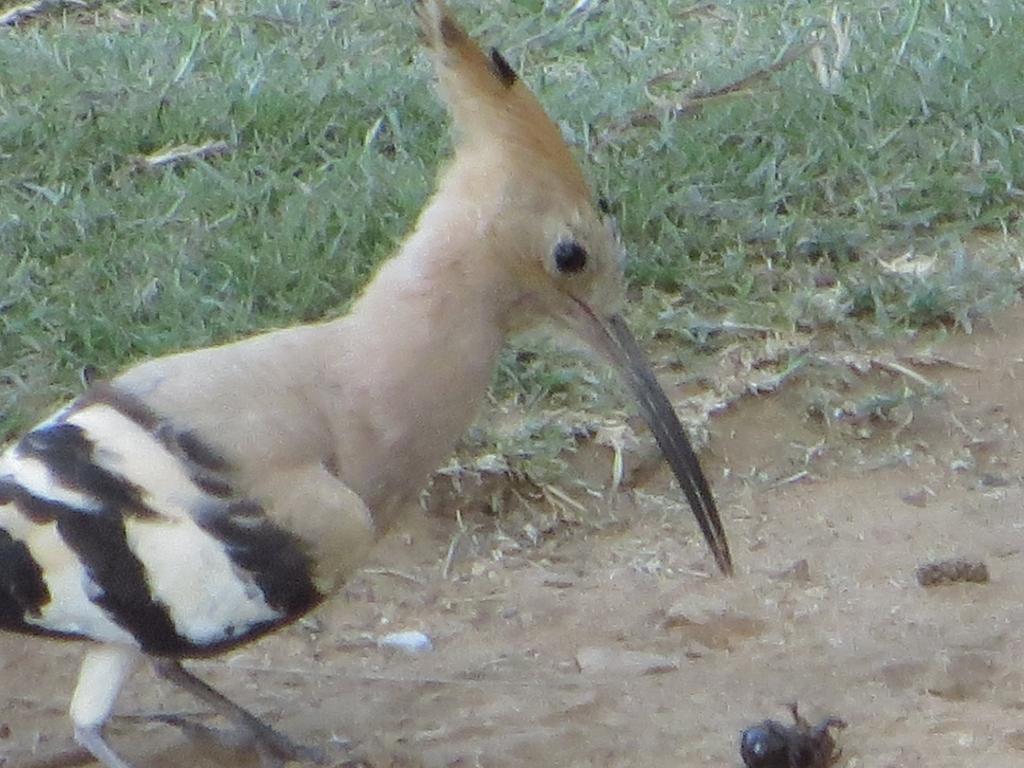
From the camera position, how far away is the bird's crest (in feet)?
9.02

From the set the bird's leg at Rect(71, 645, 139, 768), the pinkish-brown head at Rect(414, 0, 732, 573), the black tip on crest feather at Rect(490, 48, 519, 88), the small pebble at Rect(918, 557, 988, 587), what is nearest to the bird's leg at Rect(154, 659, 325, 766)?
the bird's leg at Rect(71, 645, 139, 768)

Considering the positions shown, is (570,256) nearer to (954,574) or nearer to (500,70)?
(500,70)

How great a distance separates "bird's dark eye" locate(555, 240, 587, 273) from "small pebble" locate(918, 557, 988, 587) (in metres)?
0.84

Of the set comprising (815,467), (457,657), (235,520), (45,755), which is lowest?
(815,467)

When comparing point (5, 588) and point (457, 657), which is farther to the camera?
point (457, 657)

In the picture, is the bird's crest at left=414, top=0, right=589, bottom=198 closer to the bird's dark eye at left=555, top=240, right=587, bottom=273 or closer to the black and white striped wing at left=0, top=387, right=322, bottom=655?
the bird's dark eye at left=555, top=240, right=587, bottom=273

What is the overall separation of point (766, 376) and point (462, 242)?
1.09 meters

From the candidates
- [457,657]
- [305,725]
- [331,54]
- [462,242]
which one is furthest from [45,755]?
[331,54]

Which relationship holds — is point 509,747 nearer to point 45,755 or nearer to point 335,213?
point 45,755

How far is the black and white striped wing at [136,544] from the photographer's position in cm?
254

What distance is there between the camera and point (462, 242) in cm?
279

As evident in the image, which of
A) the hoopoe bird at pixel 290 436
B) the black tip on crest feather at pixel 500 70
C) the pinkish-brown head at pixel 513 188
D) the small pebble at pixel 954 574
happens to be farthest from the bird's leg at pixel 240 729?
the small pebble at pixel 954 574

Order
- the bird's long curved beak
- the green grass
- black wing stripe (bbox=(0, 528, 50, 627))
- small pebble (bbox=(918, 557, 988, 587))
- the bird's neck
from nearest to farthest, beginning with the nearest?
black wing stripe (bbox=(0, 528, 50, 627)), the bird's neck, the bird's long curved beak, small pebble (bbox=(918, 557, 988, 587)), the green grass

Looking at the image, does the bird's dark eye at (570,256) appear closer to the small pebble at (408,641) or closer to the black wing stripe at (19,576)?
the small pebble at (408,641)
